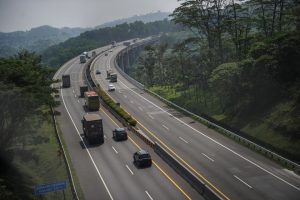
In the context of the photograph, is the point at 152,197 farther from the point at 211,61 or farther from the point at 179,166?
the point at 211,61

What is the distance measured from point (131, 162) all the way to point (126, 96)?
44021 mm

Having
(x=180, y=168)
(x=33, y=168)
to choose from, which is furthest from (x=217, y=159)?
(x=33, y=168)

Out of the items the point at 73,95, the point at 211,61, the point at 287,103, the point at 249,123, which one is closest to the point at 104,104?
the point at 73,95

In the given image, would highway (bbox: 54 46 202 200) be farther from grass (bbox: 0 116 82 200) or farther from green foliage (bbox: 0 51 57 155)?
green foliage (bbox: 0 51 57 155)

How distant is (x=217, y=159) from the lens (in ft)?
159

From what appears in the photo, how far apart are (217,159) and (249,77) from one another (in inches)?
863

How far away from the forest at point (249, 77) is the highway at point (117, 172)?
47.7 ft

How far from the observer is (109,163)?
48.8 meters

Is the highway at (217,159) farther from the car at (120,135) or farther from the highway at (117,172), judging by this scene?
the car at (120,135)

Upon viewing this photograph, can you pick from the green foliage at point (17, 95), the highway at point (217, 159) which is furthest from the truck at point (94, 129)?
the highway at point (217, 159)

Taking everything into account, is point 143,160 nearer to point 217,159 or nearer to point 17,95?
point 217,159

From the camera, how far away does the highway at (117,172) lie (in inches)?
1538

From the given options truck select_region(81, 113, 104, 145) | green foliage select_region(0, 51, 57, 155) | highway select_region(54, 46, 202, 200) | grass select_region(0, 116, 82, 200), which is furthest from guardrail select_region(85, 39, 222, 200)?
green foliage select_region(0, 51, 57, 155)

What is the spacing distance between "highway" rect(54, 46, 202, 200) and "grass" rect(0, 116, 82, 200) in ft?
6.91
